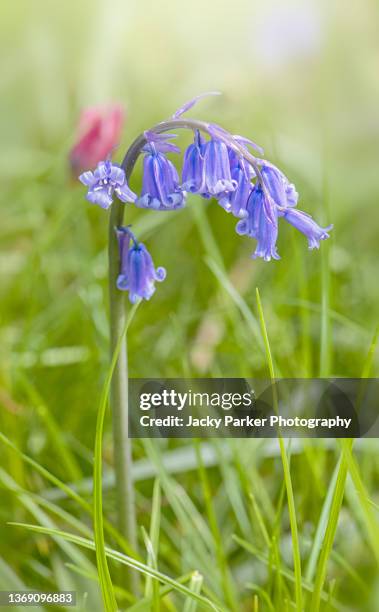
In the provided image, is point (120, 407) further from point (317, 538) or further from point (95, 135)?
point (95, 135)

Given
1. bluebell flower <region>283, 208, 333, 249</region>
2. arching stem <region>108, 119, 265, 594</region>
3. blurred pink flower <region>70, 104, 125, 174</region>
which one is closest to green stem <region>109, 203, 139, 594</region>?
arching stem <region>108, 119, 265, 594</region>

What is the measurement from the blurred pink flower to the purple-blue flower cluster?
313mm

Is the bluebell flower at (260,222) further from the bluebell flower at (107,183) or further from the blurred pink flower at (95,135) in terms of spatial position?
the blurred pink flower at (95,135)

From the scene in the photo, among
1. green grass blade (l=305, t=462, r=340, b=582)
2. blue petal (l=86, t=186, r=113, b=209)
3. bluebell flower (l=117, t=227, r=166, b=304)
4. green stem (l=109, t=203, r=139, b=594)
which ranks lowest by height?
green grass blade (l=305, t=462, r=340, b=582)

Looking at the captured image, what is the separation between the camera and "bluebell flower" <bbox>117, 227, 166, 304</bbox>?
1.76 ft

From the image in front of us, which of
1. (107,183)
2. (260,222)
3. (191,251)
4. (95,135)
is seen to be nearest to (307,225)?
(260,222)

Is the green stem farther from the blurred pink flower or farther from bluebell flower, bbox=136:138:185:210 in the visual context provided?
the blurred pink flower

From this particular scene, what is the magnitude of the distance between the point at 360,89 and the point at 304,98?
2.5 inches

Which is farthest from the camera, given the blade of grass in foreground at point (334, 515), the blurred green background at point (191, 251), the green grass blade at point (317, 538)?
the blurred green background at point (191, 251)

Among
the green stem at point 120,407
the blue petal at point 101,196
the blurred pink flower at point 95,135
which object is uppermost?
the blurred pink flower at point 95,135

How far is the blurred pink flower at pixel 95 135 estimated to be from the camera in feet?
2.71

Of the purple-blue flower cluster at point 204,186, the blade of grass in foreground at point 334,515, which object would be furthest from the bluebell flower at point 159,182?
Answer: the blade of grass in foreground at point 334,515

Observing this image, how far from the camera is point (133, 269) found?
538mm

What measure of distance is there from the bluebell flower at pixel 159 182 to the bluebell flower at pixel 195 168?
0.01 meters
